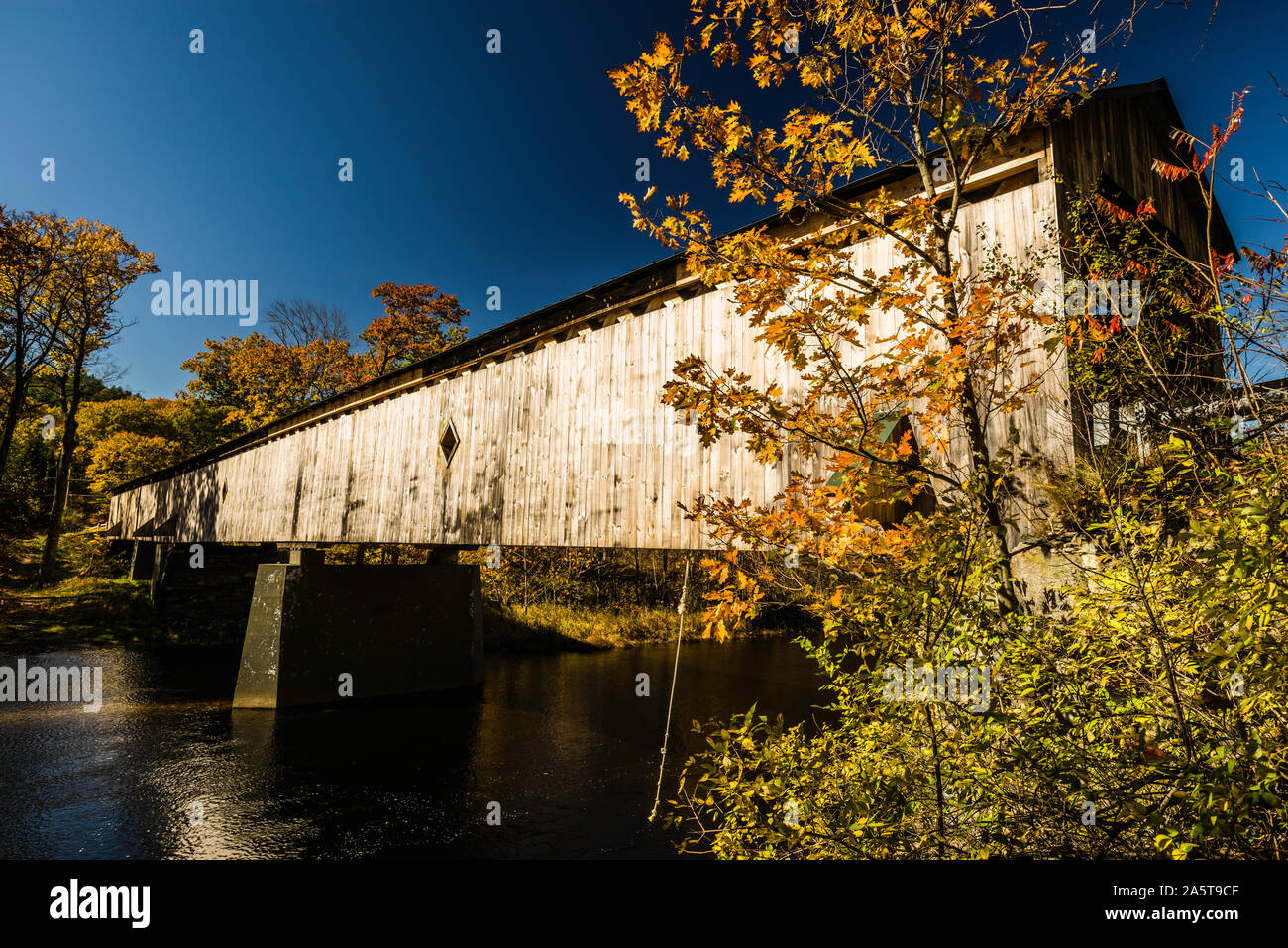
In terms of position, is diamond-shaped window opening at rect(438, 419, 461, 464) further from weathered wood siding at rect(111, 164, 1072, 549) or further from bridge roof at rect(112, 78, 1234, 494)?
bridge roof at rect(112, 78, 1234, 494)

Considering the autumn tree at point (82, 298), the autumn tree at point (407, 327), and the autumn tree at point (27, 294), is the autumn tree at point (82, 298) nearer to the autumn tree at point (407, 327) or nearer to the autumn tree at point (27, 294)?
the autumn tree at point (27, 294)

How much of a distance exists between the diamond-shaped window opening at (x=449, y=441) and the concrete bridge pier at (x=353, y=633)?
4.60m

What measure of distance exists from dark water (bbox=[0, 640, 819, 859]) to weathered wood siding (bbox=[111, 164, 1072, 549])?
3.19m

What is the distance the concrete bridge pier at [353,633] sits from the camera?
11109mm

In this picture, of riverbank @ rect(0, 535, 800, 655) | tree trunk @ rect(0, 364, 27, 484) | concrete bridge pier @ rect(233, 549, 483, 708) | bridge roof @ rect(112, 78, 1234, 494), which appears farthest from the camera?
tree trunk @ rect(0, 364, 27, 484)

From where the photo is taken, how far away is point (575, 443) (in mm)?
6625

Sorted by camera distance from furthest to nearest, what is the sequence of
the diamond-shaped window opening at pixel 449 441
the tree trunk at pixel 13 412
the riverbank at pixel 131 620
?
1. the tree trunk at pixel 13 412
2. the riverbank at pixel 131 620
3. the diamond-shaped window opening at pixel 449 441

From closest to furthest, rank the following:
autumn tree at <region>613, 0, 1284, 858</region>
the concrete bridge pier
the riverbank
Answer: autumn tree at <region>613, 0, 1284, 858</region> < the concrete bridge pier < the riverbank

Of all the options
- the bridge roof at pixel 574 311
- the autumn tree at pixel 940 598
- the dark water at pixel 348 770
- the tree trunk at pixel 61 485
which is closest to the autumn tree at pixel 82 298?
the tree trunk at pixel 61 485

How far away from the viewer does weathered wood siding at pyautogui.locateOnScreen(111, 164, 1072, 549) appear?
4352mm

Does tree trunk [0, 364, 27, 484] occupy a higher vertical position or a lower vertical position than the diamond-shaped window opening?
higher

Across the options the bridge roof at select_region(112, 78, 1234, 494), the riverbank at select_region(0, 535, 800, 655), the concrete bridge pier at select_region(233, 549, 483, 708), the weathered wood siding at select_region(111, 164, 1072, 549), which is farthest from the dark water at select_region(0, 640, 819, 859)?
the bridge roof at select_region(112, 78, 1234, 494)

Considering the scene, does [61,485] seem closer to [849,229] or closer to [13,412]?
[13,412]

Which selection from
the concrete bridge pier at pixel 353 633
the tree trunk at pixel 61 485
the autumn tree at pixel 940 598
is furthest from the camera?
the tree trunk at pixel 61 485
